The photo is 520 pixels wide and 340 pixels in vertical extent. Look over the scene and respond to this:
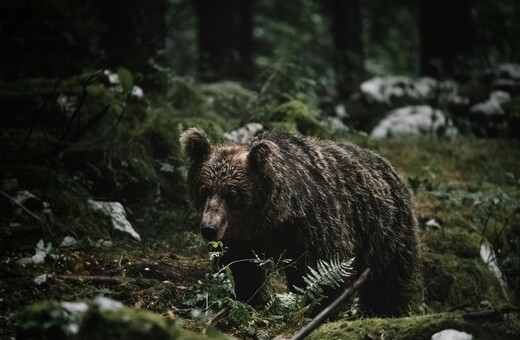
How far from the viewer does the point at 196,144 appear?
5.28 metres

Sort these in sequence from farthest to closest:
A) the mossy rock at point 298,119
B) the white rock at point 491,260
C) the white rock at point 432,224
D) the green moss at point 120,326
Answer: the mossy rock at point 298,119
the white rock at point 432,224
the white rock at point 491,260
the green moss at point 120,326

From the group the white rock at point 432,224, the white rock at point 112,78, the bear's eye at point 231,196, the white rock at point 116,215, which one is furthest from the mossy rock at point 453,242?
the white rock at point 112,78

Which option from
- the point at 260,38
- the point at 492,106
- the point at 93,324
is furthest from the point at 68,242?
the point at 260,38

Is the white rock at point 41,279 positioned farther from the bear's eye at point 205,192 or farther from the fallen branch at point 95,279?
the bear's eye at point 205,192

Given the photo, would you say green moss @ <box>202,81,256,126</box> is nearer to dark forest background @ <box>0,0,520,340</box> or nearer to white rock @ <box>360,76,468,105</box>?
dark forest background @ <box>0,0,520,340</box>

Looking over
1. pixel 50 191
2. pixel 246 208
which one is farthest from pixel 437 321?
pixel 50 191

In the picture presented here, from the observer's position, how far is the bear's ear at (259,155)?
5.06 m

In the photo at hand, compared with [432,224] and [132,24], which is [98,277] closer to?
[432,224]

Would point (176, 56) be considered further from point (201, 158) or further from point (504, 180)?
point (201, 158)

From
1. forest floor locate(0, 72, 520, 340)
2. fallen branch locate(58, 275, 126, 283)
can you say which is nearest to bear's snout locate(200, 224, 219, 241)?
forest floor locate(0, 72, 520, 340)

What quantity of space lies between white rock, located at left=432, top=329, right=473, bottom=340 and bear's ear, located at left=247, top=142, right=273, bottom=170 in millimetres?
2092

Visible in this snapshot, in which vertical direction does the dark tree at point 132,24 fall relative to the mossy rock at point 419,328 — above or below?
above

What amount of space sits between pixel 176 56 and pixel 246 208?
15.0m

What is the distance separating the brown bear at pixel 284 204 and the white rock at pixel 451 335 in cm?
146
